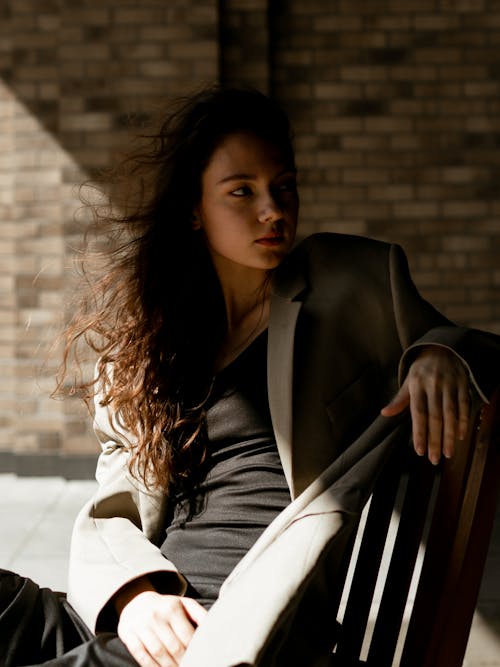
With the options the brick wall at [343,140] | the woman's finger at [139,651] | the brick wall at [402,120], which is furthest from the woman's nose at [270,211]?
the brick wall at [402,120]

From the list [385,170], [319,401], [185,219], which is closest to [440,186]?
[385,170]

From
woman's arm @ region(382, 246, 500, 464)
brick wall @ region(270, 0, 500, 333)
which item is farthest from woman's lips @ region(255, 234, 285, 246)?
brick wall @ region(270, 0, 500, 333)

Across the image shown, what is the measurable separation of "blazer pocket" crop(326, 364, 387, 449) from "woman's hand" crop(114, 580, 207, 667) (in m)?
0.40

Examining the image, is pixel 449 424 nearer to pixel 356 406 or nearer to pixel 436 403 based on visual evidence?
pixel 436 403

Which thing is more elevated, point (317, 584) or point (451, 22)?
point (451, 22)

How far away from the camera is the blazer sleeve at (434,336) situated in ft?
4.18

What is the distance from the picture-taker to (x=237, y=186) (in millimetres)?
1766

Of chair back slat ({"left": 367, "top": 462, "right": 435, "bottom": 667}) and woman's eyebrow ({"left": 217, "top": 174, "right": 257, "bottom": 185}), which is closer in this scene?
chair back slat ({"left": 367, "top": 462, "right": 435, "bottom": 667})

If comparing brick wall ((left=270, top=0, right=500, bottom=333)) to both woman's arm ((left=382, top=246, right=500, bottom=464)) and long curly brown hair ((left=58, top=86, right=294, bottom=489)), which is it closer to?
long curly brown hair ((left=58, top=86, right=294, bottom=489))

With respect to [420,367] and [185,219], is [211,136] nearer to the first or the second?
[185,219]

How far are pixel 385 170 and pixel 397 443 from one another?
15.6 feet

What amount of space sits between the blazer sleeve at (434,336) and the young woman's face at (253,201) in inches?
9.4

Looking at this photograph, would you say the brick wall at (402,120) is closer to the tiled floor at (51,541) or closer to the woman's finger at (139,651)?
the tiled floor at (51,541)

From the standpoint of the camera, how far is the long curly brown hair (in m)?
1.80
